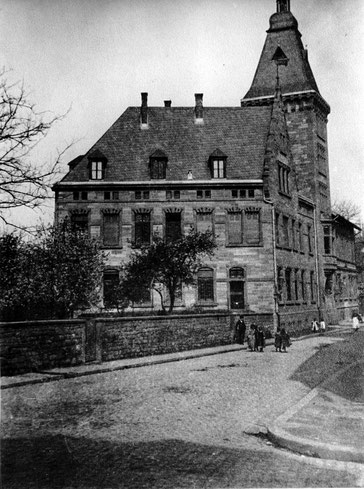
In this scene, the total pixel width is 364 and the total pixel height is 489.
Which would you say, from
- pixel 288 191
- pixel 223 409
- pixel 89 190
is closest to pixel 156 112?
pixel 89 190

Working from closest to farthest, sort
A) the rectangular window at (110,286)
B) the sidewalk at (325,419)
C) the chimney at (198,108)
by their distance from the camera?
the sidewalk at (325,419)
the rectangular window at (110,286)
the chimney at (198,108)

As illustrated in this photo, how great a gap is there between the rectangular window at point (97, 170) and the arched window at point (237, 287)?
35.7 ft

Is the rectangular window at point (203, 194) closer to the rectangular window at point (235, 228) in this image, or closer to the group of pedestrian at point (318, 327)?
the rectangular window at point (235, 228)

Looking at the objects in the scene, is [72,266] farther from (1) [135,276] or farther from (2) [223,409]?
(2) [223,409]

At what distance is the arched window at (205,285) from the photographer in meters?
33.6

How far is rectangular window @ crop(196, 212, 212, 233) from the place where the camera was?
112ft

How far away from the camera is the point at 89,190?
3384 cm

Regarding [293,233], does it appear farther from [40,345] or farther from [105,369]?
[40,345]

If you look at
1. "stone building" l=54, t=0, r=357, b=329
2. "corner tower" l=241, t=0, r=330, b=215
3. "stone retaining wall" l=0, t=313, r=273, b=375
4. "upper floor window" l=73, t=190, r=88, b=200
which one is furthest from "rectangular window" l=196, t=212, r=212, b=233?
"corner tower" l=241, t=0, r=330, b=215

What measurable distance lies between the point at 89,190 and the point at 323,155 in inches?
900

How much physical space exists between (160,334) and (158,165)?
1637 cm

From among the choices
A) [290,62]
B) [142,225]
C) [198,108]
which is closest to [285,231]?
[142,225]

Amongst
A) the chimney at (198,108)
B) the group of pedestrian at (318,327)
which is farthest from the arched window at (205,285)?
the chimney at (198,108)

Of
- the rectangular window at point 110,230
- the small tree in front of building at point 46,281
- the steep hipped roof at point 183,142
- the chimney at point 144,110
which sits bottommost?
the small tree in front of building at point 46,281
